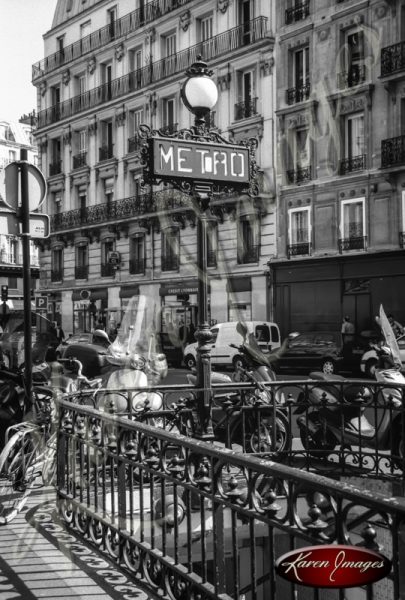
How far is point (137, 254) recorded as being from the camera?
3553 cm

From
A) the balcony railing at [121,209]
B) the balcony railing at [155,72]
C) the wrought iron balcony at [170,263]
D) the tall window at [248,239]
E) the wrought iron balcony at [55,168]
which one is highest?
the balcony railing at [155,72]

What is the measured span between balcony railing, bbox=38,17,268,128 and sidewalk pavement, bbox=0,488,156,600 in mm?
26468

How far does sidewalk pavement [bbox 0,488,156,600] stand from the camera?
385 centimetres

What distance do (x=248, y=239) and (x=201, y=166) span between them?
23.9 m

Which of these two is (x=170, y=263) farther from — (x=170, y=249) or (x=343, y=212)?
(x=343, y=212)

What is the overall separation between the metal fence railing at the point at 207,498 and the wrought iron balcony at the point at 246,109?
938 inches

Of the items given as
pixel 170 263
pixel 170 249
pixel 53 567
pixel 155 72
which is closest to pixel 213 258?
pixel 170 263

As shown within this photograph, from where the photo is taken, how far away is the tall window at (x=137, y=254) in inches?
1382

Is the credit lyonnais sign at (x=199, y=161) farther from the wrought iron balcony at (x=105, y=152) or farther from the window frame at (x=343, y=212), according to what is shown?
the wrought iron balcony at (x=105, y=152)

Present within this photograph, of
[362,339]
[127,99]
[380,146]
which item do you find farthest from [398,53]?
[127,99]

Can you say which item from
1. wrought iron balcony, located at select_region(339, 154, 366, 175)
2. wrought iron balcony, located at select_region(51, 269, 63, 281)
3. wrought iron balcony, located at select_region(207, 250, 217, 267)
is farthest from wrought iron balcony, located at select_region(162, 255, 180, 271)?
wrought iron balcony, located at select_region(339, 154, 366, 175)

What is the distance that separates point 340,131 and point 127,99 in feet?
43.8

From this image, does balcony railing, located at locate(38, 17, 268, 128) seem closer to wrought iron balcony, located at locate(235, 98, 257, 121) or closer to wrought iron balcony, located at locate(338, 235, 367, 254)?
wrought iron balcony, located at locate(235, 98, 257, 121)

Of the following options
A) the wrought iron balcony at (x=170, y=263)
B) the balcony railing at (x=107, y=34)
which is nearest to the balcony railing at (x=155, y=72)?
the balcony railing at (x=107, y=34)
